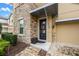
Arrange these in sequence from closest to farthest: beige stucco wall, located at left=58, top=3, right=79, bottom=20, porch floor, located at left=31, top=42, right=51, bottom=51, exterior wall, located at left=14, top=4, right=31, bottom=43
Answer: beige stucco wall, located at left=58, top=3, right=79, bottom=20, porch floor, located at left=31, top=42, right=51, bottom=51, exterior wall, located at left=14, top=4, right=31, bottom=43

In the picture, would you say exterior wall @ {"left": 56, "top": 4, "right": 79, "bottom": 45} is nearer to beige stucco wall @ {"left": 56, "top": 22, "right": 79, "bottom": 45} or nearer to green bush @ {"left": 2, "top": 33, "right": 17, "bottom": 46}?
beige stucco wall @ {"left": 56, "top": 22, "right": 79, "bottom": 45}

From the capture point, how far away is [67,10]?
7.24 ft

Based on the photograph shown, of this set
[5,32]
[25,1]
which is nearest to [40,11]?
[25,1]

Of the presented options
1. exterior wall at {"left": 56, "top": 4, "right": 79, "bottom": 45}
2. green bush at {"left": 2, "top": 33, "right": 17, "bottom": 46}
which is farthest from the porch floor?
green bush at {"left": 2, "top": 33, "right": 17, "bottom": 46}

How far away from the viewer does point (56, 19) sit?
7.30ft

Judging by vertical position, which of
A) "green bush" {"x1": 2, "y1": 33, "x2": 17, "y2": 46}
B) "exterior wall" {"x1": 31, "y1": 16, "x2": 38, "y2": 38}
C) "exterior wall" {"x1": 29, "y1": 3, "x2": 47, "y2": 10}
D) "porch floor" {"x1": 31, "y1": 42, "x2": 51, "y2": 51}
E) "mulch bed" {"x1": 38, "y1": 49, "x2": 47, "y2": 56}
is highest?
"exterior wall" {"x1": 29, "y1": 3, "x2": 47, "y2": 10}

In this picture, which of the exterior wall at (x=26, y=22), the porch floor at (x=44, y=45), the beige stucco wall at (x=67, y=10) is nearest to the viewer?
the beige stucco wall at (x=67, y=10)

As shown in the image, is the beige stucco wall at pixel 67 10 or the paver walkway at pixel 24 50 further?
the paver walkway at pixel 24 50

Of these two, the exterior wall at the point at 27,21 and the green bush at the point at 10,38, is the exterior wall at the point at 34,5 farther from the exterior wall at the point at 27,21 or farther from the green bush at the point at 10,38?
the green bush at the point at 10,38

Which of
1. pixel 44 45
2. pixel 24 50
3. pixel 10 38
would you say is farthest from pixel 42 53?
pixel 10 38

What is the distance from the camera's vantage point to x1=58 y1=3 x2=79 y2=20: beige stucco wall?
2158mm

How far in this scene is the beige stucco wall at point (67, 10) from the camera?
2.16 metres

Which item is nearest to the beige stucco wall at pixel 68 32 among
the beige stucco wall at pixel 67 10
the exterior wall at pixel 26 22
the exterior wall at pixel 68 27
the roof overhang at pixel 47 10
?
the exterior wall at pixel 68 27

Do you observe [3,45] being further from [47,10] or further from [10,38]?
[47,10]
